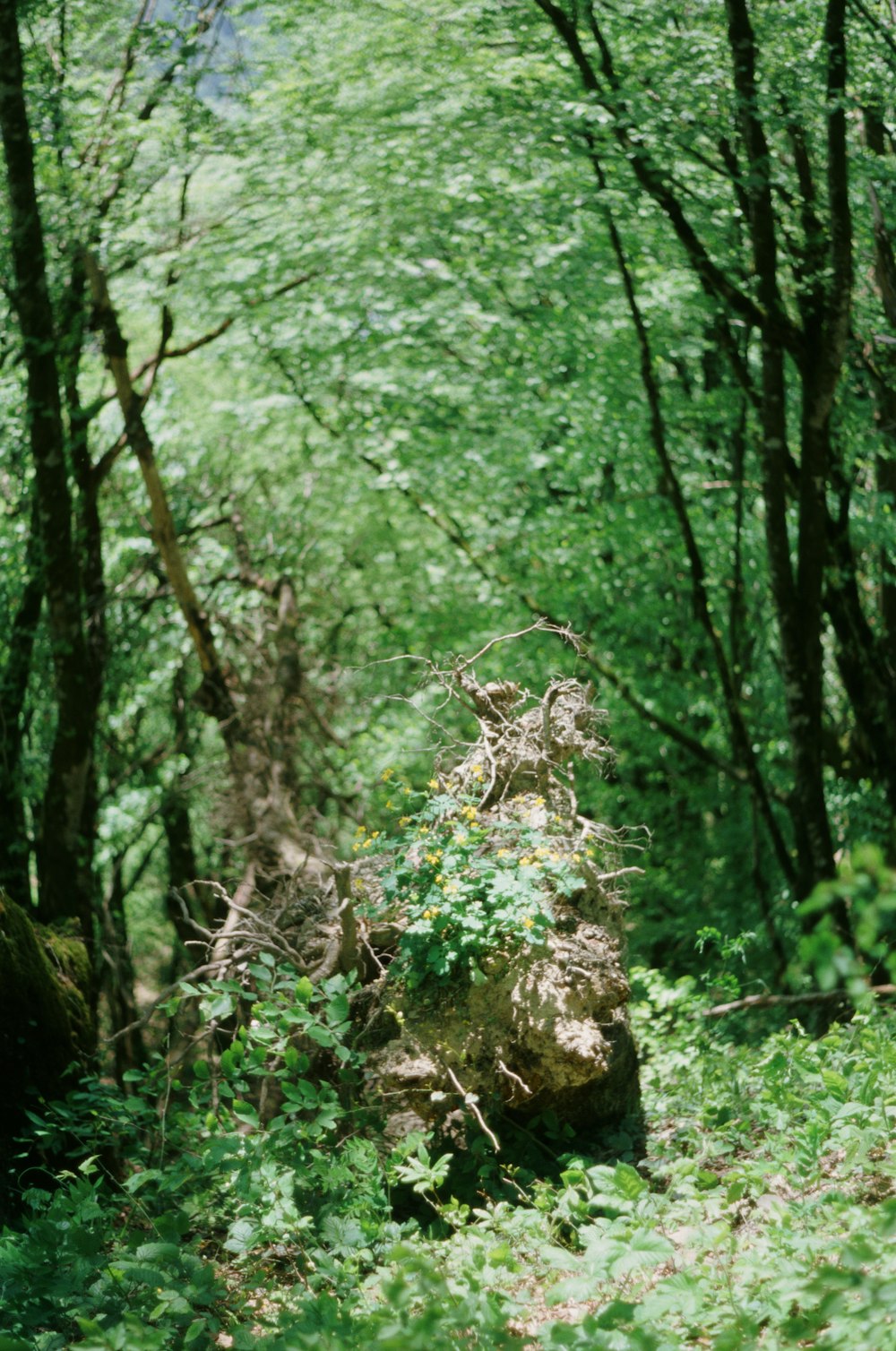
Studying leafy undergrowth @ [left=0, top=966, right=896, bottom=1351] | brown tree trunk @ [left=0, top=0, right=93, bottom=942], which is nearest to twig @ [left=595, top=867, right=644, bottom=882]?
leafy undergrowth @ [left=0, top=966, right=896, bottom=1351]

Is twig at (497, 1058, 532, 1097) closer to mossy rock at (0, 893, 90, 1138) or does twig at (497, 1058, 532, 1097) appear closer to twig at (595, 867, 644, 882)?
twig at (595, 867, 644, 882)

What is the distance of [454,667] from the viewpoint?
547cm

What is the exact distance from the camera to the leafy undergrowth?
2.98 meters

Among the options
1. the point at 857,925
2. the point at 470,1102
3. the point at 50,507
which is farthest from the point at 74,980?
the point at 857,925

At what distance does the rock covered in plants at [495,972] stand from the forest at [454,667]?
0.07 ft

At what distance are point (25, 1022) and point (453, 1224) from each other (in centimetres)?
217

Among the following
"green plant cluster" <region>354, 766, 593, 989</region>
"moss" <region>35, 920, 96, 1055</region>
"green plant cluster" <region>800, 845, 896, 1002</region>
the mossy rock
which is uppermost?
"green plant cluster" <region>800, 845, 896, 1002</region>

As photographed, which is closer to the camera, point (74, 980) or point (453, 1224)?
point (453, 1224)

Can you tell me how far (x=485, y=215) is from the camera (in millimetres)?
9234

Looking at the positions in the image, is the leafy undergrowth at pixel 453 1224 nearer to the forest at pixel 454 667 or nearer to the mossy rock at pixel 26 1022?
the forest at pixel 454 667

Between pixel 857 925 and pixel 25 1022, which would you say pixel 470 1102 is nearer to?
pixel 25 1022

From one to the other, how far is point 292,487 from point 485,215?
4.24 metres

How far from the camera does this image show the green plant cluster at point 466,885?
4.66 meters

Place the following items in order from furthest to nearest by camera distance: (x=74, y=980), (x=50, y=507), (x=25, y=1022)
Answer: (x=50, y=507) → (x=74, y=980) → (x=25, y=1022)
